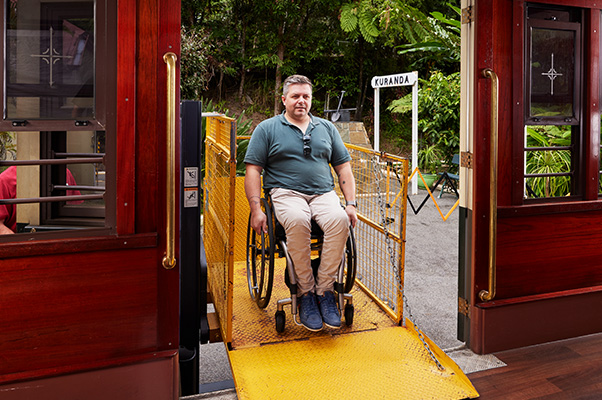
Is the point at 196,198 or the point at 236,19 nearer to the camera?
the point at 196,198

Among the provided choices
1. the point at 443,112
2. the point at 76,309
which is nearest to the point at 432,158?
the point at 443,112

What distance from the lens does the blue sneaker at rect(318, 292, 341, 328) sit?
2.69 meters

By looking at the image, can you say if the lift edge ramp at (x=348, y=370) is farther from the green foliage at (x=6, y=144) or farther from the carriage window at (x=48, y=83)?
the green foliage at (x=6, y=144)

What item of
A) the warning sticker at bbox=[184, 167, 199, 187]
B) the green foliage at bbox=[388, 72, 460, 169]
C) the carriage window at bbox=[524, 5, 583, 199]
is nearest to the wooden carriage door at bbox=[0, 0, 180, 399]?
the warning sticker at bbox=[184, 167, 199, 187]

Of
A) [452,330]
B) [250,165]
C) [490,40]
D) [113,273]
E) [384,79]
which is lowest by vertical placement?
[452,330]

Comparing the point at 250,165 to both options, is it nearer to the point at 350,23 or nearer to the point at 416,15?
the point at 416,15

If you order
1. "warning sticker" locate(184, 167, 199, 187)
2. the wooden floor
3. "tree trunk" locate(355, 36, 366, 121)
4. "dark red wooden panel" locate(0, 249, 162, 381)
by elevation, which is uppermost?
"tree trunk" locate(355, 36, 366, 121)

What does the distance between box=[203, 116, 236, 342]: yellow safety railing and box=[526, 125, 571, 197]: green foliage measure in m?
3.43

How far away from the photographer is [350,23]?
42.6 ft

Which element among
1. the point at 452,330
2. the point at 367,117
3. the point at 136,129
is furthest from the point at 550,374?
the point at 367,117

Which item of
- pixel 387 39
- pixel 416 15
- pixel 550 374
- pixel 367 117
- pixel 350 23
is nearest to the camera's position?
pixel 550 374

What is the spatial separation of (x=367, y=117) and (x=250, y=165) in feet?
42.5

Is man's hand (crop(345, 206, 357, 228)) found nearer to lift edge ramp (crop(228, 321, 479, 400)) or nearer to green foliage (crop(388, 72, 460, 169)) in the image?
lift edge ramp (crop(228, 321, 479, 400))

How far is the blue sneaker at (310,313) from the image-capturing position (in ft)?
8.72
